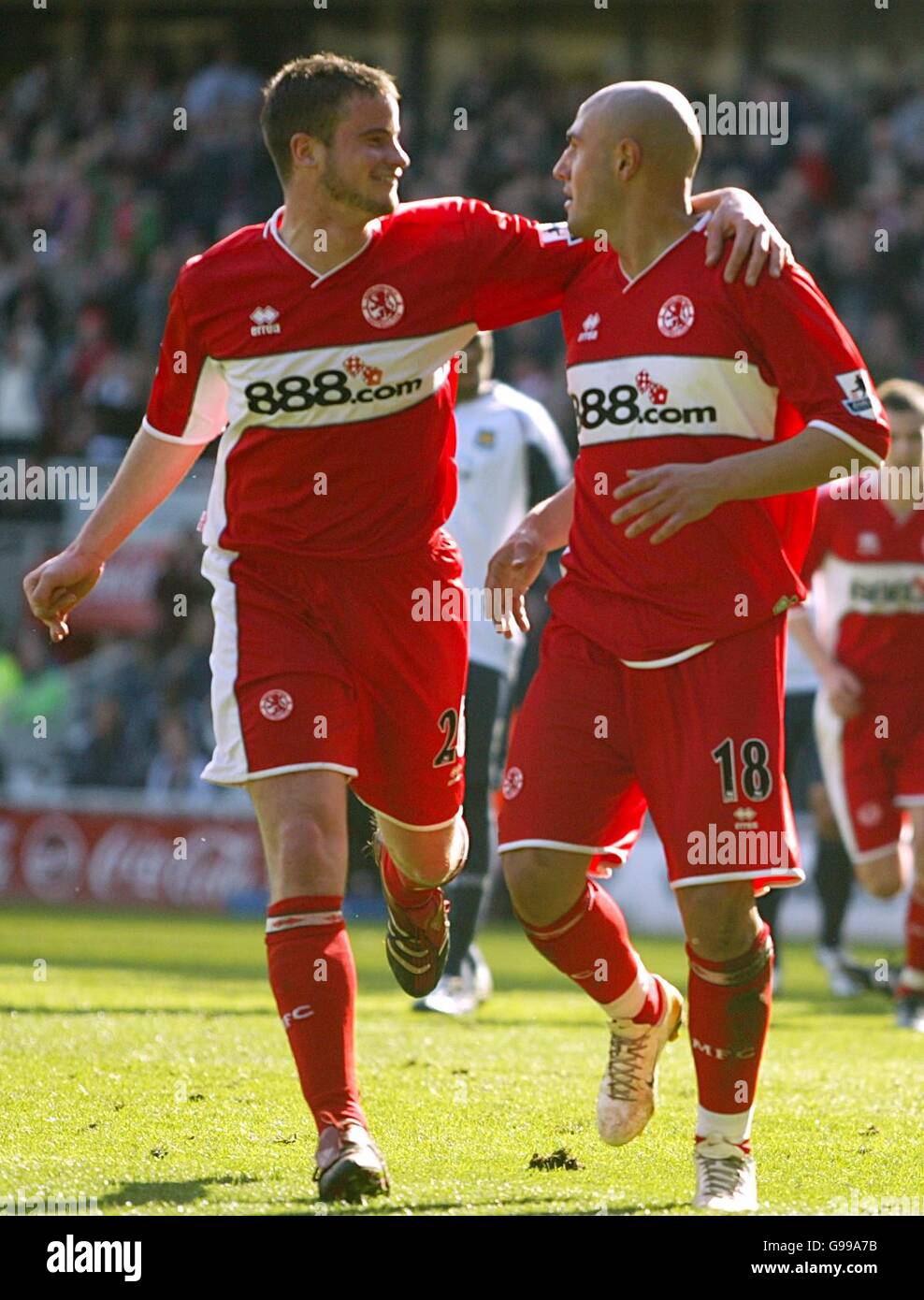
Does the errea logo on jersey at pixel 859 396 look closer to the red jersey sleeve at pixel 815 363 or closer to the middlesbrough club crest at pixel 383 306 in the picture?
the red jersey sleeve at pixel 815 363

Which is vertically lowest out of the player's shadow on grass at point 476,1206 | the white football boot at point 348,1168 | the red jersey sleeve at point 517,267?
the player's shadow on grass at point 476,1206

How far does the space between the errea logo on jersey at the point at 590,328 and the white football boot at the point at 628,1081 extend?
1.77 metres

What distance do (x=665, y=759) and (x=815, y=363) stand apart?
38.9 inches

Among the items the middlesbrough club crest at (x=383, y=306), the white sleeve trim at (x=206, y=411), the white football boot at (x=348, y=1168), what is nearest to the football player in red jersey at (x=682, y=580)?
the middlesbrough club crest at (x=383, y=306)

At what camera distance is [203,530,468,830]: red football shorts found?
5293 millimetres

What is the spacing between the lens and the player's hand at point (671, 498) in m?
4.92

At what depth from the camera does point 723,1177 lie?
4930 millimetres

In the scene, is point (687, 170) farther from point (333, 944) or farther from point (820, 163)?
point (820, 163)

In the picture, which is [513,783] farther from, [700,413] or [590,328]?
[590,328]

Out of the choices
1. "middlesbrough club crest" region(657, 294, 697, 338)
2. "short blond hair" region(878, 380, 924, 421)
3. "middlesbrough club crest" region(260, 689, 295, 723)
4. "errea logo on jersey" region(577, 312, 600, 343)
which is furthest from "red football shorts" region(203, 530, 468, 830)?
"short blond hair" region(878, 380, 924, 421)

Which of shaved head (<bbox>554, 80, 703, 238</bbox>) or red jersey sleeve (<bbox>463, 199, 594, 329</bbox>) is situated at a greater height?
shaved head (<bbox>554, 80, 703, 238</bbox>)

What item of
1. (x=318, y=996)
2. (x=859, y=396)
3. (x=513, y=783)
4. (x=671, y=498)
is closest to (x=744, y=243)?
(x=859, y=396)

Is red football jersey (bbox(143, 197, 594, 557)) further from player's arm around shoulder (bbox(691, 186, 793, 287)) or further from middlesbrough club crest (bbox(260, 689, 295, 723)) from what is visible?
player's arm around shoulder (bbox(691, 186, 793, 287))
